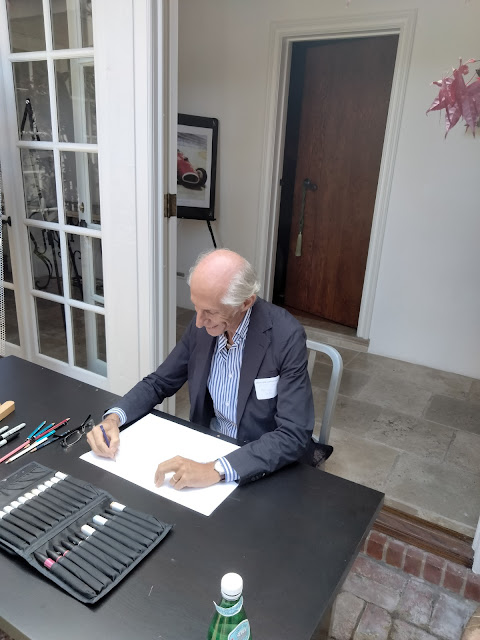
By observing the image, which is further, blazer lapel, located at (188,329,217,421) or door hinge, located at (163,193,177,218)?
door hinge, located at (163,193,177,218)

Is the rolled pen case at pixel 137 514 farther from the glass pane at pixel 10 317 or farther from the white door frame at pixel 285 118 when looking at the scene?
the white door frame at pixel 285 118

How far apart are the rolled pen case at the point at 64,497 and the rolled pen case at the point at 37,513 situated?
45 millimetres

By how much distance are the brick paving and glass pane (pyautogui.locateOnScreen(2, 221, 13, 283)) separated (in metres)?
2.37

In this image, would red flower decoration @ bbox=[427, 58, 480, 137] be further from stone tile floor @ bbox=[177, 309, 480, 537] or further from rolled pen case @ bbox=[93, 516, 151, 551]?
stone tile floor @ bbox=[177, 309, 480, 537]

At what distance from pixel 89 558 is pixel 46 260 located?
6.95 feet

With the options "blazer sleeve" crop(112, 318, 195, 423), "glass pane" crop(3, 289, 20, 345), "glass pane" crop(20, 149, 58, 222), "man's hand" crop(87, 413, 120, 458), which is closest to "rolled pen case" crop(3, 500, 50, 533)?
"man's hand" crop(87, 413, 120, 458)

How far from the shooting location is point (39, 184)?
8.02 ft

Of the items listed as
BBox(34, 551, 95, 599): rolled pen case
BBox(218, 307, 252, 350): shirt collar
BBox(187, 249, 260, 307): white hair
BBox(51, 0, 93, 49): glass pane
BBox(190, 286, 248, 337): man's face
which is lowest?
BBox(34, 551, 95, 599): rolled pen case

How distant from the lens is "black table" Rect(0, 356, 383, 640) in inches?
27.3

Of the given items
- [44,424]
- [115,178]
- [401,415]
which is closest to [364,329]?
[401,415]

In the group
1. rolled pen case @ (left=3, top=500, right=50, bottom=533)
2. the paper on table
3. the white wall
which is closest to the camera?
rolled pen case @ (left=3, top=500, right=50, bottom=533)

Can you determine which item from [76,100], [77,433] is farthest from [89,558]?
[76,100]

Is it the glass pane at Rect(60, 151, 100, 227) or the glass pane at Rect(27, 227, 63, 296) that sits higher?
the glass pane at Rect(60, 151, 100, 227)

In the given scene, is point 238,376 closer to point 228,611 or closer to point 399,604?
point 228,611
